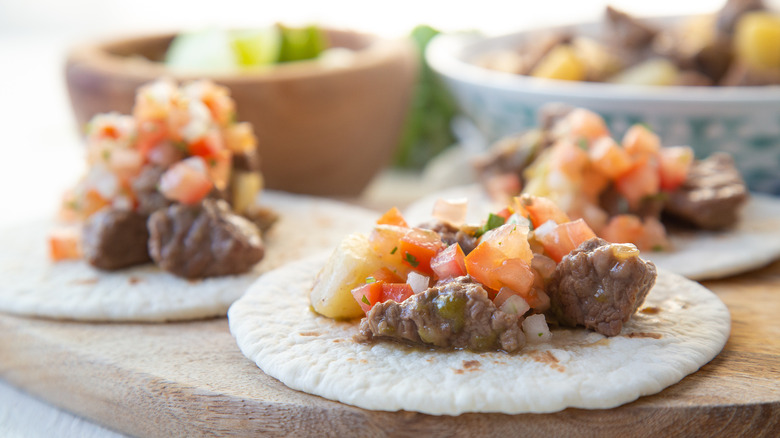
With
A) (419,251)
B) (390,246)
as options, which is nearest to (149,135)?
(390,246)

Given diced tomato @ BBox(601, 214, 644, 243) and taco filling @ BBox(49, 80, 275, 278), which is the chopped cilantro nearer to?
diced tomato @ BBox(601, 214, 644, 243)

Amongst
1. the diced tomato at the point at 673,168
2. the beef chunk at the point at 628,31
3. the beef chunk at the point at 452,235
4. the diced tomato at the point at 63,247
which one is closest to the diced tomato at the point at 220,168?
the diced tomato at the point at 63,247

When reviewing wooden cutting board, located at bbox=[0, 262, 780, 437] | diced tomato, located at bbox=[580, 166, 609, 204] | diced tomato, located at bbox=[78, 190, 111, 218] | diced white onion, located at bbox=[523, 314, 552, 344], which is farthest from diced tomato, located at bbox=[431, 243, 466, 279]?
diced tomato, located at bbox=[78, 190, 111, 218]

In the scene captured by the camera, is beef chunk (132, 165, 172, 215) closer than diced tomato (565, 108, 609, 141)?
Yes

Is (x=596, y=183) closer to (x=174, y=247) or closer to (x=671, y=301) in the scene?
(x=671, y=301)

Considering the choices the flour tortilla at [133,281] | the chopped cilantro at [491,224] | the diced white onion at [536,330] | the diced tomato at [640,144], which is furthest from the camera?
the diced tomato at [640,144]

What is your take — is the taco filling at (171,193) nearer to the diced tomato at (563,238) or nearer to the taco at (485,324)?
the taco at (485,324)

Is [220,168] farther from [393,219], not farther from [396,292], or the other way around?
[396,292]
